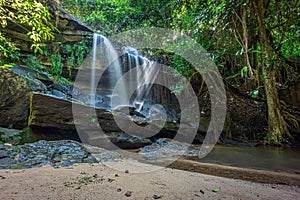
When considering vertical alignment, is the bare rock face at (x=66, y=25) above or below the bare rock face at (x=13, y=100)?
above

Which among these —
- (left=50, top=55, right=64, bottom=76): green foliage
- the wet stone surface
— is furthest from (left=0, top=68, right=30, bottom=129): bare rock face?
(left=50, top=55, right=64, bottom=76): green foliage

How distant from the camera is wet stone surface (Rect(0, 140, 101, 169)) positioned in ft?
6.81

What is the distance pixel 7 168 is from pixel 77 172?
775 mm

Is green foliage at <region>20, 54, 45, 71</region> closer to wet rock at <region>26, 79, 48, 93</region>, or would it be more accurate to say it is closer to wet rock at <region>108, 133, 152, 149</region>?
wet rock at <region>26, 79, 48, 93</region>

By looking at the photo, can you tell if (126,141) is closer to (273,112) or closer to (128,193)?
(128,193)

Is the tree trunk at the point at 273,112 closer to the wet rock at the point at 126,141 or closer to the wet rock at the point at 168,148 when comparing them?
the wet rock at the point at 168,148

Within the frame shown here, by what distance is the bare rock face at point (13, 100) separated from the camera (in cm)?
392

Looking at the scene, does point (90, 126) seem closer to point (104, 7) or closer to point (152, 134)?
point (152, 134)

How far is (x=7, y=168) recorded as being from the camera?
72.9 inches

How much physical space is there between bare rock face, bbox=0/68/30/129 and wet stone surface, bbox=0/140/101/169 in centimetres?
166

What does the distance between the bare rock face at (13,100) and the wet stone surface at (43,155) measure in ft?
5.45

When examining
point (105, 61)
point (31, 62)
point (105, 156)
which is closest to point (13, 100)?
point (105, 156)

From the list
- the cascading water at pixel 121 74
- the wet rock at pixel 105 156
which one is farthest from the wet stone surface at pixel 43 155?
the cascading water at pixel 121 74

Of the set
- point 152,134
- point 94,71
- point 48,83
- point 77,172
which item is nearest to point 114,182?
point 77,172
